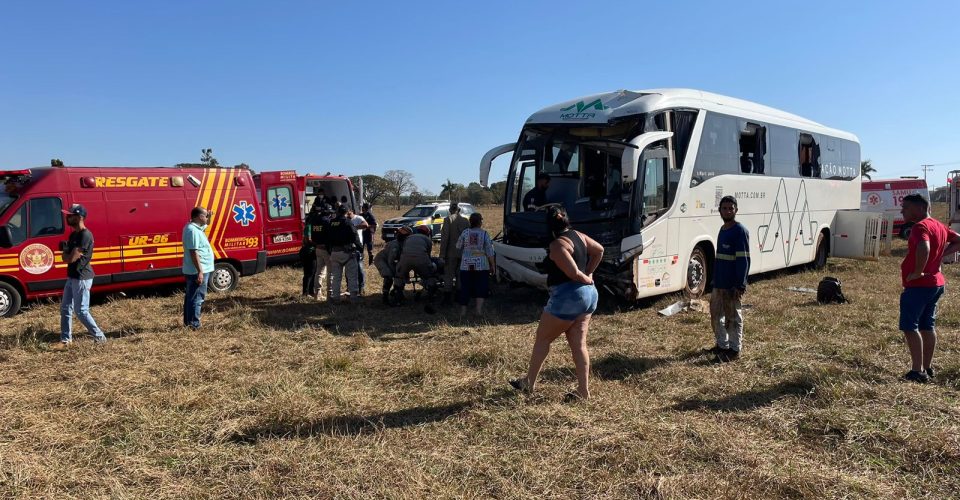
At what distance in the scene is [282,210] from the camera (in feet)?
44.9

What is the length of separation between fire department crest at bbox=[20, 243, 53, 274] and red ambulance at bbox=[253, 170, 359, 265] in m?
4.74

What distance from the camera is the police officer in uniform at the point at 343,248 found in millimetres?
9227

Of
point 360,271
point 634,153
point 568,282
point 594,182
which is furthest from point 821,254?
point 568,282

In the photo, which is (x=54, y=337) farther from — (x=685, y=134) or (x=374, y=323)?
(x=685, y=134)

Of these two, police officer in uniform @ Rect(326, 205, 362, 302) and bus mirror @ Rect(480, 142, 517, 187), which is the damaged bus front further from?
police officer in uniform @ Rect(326, 205, 362, 302)

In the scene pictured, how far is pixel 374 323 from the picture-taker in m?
8.20

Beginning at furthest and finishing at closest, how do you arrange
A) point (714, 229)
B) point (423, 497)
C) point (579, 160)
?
point (714, 229) < point (579, 160) < point (423, 497)

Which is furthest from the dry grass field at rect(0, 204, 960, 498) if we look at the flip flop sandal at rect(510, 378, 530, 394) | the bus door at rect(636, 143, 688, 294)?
the bus door at rect(636, 143, 688, 294)

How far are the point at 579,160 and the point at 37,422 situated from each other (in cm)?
711

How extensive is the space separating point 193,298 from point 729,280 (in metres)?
6.69

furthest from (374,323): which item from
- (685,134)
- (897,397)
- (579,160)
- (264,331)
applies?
(897,397)

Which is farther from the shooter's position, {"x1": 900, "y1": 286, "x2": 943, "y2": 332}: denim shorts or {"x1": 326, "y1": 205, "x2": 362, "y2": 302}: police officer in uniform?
{"x1": 326, "y1": 205, "x2": 362, "y2": 302}: police officer in uniform

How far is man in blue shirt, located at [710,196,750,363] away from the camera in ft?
18.8

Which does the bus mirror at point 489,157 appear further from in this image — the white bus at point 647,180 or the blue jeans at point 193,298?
the blue jeans at point 193,298
